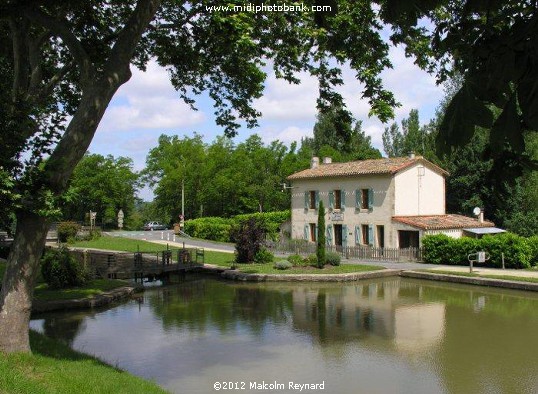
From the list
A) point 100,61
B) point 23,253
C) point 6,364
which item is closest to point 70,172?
point 23,253

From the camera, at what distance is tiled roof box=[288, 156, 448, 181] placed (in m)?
32.5

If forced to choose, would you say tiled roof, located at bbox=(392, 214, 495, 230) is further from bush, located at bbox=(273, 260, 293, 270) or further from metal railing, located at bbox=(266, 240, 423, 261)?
bush, located at bbox=(273, 260, 293, 270)

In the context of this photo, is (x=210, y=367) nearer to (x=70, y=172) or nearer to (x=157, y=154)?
(x=70, y=172)

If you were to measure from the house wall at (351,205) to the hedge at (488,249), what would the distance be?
3.42 meters

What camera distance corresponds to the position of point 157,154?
2923 inches

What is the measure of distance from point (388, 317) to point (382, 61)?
933 cm

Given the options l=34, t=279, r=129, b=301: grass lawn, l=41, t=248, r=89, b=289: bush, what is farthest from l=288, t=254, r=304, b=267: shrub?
l=41, t=248, r=89, b=289: bush

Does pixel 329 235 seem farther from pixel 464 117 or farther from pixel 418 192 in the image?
pixel 464 117

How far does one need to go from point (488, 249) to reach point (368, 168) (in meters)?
9.81

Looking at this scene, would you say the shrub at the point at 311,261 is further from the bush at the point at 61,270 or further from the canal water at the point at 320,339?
the bush at the point at 61,270

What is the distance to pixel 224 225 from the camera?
45.5m

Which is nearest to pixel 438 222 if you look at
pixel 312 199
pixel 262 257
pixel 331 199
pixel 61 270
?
pixel 331 199

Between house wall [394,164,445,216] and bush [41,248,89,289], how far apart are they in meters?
19.3

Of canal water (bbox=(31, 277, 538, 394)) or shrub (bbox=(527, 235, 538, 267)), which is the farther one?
shrub (bbox=(527, 235, 538, 267))
